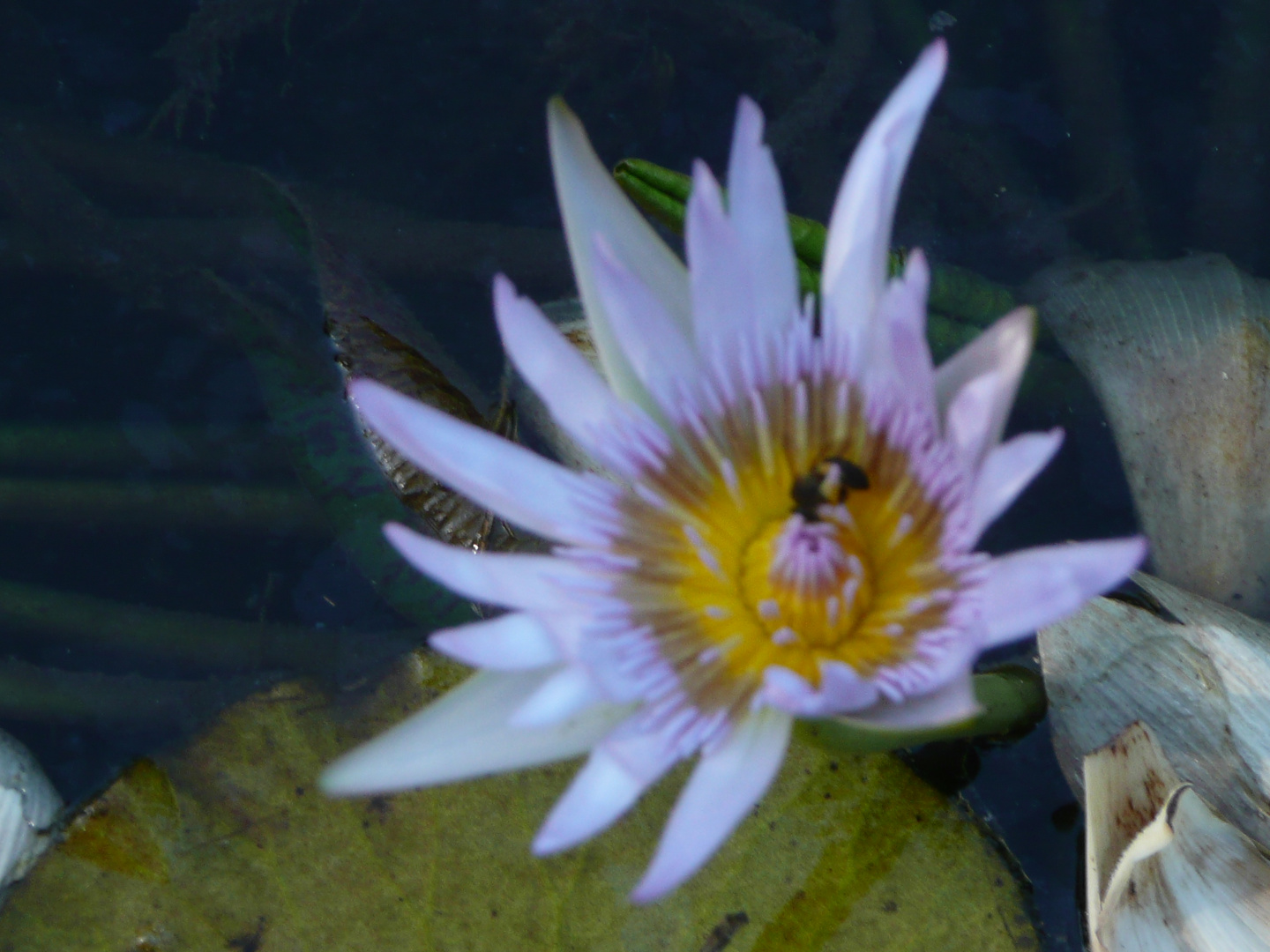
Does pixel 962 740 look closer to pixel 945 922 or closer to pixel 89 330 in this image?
pixel 945 922

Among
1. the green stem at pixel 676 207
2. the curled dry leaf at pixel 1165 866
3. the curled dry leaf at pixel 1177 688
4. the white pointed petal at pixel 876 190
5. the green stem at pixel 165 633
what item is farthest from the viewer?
the green stem at pixel 165 633

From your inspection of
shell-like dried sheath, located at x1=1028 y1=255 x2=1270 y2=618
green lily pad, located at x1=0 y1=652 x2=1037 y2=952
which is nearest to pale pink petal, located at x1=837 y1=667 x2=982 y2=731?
green lily pad, located at x1=0 y1=652 x2=1037 y2=952

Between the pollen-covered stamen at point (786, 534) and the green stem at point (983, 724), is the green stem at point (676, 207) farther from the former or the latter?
the green stem at point (983, 724)

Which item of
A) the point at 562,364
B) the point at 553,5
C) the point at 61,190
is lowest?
the point at 61,190

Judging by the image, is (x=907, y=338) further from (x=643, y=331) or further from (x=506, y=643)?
(x=506, y=643)

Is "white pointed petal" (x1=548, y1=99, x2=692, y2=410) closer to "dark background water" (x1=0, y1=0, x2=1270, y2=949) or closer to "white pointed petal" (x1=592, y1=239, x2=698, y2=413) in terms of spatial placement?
"white pointed petal" (x1=592, y1=239, x2=698, y2=413)

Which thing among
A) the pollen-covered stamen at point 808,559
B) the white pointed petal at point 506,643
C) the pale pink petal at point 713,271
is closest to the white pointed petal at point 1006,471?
the pollen-covered stamen at point 808,559

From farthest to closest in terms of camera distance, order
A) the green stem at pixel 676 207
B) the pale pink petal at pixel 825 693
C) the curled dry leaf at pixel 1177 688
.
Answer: the green stem at pixel 676 207 < the curled dry leaf at pixel 1177 688 < the pale pink petal at pixel 825 693

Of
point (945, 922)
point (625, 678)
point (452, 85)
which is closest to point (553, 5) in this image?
point (452, 85)
